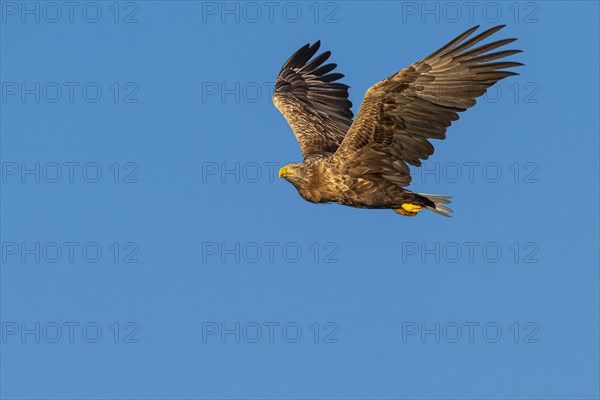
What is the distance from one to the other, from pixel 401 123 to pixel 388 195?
1157 millimetres

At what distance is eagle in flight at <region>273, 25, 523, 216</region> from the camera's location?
16.6 meters

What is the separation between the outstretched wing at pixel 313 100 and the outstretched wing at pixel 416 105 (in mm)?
2525

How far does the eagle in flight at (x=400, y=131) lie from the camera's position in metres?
16.6

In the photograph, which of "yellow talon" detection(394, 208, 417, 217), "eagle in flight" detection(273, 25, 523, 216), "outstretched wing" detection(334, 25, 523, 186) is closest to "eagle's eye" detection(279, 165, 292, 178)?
"eagle in flight" detection(273, 25, 523, 216)

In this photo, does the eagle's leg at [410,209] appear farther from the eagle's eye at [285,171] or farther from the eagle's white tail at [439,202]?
the eagle's eye at [285,171]

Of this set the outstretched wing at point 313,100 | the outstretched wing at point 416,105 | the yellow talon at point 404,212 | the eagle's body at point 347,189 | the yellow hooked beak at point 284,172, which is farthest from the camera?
the outstretched wing at point 313,100

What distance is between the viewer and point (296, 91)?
22625mm

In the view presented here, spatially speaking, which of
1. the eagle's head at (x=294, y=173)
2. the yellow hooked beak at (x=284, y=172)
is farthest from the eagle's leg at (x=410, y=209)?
the yellow hooked beak at (x=284, y=172)

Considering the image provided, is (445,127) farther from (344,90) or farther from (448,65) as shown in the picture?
(344,90)

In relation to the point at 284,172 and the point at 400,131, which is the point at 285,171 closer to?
the point at 284,172

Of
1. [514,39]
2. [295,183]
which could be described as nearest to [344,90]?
[295,183]

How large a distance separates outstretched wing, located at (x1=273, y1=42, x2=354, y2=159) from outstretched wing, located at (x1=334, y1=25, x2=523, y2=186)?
2525 mm

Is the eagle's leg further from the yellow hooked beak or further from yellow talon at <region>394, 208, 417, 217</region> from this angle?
the yellow hooked beak

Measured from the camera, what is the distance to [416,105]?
55.6ft
